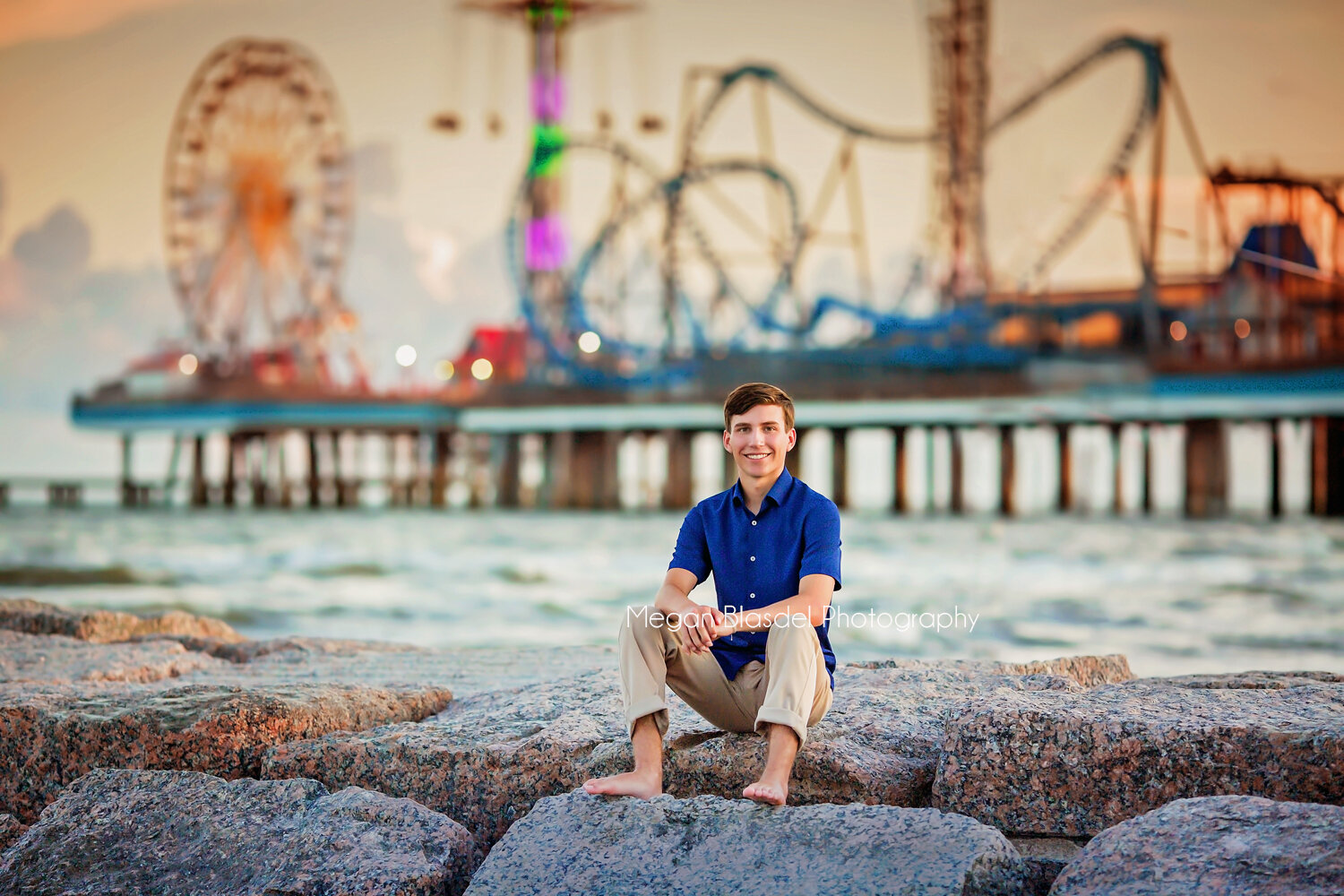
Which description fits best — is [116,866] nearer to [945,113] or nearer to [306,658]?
[306,658]

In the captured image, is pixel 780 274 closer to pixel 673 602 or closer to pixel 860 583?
pixel 860 583

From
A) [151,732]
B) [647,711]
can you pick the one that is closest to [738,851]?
[647,711]

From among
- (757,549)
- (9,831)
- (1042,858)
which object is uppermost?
(757,549)

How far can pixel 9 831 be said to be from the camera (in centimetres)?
405

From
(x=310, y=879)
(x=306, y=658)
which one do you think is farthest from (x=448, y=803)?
(x=306, y=658)

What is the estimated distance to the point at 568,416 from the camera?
183 ft

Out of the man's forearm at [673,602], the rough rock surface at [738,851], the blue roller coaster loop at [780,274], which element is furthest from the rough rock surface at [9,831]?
the blue roller coaster loop at [780,274]

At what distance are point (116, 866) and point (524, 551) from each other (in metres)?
26.0

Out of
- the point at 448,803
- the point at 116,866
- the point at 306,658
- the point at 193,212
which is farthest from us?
the point at 193,212

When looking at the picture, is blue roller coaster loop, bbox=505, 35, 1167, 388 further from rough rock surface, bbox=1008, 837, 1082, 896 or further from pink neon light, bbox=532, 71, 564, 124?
rough rock surface, bbox=1008, 837, 1082, 896

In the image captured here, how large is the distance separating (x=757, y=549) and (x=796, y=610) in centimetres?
23

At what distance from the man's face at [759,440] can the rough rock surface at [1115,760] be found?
83 centimetres

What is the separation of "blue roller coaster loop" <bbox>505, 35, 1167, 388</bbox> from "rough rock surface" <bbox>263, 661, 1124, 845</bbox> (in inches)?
1811

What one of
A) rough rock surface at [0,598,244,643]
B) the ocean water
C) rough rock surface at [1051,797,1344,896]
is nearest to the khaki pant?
rough rock surface at [1051,797,1344,896]
